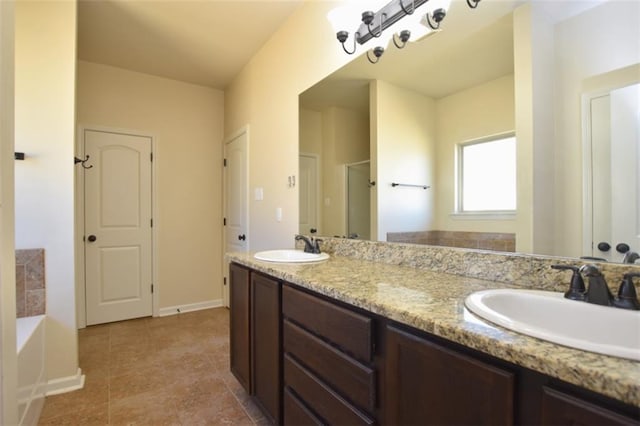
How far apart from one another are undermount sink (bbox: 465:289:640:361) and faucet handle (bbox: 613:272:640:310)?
0.09 ft

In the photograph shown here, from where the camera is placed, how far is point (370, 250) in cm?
170

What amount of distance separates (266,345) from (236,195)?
7.43ft

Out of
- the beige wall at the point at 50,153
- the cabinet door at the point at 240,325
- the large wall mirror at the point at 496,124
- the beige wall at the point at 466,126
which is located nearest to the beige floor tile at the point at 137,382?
the beige wall at the point at 50,153

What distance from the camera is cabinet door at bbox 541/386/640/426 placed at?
49 centimetres

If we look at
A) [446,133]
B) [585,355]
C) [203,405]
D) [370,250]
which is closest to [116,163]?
[203,405]

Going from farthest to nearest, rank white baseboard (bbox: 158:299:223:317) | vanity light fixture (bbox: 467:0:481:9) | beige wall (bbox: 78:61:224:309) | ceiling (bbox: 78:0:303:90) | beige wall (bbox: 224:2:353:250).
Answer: white baseboard (bbox: 158:299:223:317)
beige wall (bbox: 78:61:224:309)
ceiling (bbox: 78:0:303:90)
beige wall (bbox: 224:2:353:250)
vanity light fixture (bbox: 467:0:481:9)

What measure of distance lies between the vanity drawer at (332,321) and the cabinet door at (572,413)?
442 mm

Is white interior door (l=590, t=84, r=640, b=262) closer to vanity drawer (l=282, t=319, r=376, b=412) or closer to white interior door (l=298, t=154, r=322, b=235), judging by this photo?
vanity drawer (l=282, t=319, r=376, b=412)

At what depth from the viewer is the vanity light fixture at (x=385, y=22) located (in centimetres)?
141

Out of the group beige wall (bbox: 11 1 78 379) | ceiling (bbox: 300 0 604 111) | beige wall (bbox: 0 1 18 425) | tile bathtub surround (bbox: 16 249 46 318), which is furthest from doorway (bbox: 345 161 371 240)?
tile bathtub surround (bbox: 16 249 46 318)

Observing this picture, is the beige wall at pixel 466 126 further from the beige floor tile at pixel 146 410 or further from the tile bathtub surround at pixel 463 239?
the beige floor tile at pixel 146 410

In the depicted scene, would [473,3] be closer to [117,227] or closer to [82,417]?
[82,417]

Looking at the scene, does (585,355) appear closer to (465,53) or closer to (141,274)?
(465,53)

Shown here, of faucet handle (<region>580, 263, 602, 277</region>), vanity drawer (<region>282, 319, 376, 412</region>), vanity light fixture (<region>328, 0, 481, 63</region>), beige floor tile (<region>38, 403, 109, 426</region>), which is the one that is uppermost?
vanity light fixture (<region>328, 0, 481, 63</region>)
